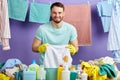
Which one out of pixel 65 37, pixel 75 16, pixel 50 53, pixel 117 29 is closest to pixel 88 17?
pixel 75 16

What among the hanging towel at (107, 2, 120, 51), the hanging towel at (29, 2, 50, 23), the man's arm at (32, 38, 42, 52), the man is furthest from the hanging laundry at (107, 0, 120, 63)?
the man's arm at (32, 38, 42, 52)

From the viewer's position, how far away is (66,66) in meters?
1.88

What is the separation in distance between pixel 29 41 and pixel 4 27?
44 centimetres

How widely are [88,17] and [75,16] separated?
0.47 feet

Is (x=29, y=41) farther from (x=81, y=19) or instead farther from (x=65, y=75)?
(x=65, y=75)

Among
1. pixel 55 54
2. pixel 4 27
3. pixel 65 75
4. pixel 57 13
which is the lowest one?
pixel 65 75

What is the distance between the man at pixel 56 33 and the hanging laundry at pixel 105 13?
1.89ft

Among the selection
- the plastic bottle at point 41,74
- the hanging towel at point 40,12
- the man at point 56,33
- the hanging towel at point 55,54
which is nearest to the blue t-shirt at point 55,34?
the man at point 56,33

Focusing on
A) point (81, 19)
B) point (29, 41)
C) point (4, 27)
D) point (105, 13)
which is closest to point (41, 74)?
point (4, 27)

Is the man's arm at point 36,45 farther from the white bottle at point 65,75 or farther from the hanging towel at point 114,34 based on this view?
the hanging towel at point 114,34

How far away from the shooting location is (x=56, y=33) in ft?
8.02

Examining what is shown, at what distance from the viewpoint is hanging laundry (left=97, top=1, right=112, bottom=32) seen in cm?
292

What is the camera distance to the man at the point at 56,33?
2357 mm

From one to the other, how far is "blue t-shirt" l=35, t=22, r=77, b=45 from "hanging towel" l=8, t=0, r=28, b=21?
0.43 metres
